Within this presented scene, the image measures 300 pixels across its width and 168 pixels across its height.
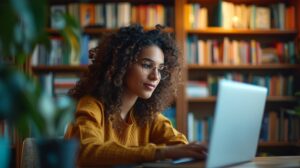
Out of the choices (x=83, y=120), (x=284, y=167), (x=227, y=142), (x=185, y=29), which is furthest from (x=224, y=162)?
(x=185, y=29)

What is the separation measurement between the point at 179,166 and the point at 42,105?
60cm

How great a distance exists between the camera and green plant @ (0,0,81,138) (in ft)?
2.31

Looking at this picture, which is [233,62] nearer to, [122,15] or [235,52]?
[235,52]

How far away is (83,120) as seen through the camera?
1.55 metres

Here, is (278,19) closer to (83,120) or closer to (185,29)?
(185,29)

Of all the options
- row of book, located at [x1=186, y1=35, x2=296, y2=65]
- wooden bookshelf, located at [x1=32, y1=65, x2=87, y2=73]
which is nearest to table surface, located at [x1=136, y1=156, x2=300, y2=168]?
row of book, located at [x1=186, y1=35, x2=296, y2=65]

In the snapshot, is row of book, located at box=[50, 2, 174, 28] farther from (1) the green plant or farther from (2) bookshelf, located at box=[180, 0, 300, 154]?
(1) the green plant

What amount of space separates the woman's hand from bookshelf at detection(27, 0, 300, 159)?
80.4 inches

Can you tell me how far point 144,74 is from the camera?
1.85m

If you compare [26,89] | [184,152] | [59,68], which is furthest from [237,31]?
[26,89]

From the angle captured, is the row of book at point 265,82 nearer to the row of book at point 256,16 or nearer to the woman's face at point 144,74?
the row of book at point 256,16

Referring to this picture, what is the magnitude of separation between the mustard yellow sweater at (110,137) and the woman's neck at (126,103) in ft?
0.10

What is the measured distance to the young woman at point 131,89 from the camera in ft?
5.73

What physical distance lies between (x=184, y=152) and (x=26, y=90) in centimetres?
70
